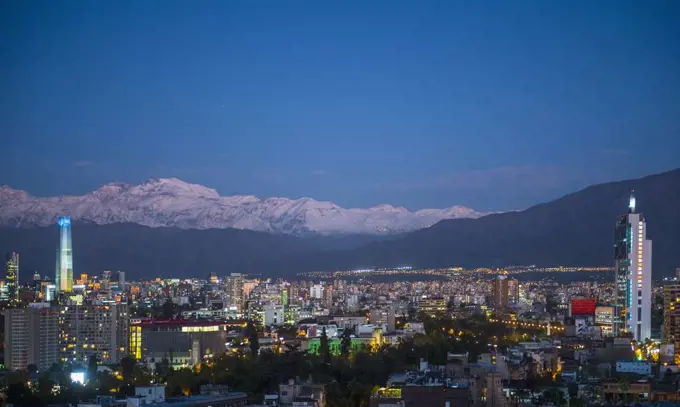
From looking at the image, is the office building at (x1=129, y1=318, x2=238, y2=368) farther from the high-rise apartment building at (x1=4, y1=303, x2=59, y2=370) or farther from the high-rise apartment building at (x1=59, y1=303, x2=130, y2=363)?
the high-rise apartment building at (x1=4, y1=303, x2=59, y2=370)

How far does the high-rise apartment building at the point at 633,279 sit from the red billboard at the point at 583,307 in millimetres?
5635

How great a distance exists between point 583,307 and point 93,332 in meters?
21.3

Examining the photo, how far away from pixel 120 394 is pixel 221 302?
122ft

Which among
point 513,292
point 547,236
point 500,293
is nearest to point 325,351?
point 500,293

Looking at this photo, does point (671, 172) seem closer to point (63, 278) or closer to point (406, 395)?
point (63, 278)

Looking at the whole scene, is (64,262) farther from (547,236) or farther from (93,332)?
(547,236)

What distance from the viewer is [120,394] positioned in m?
21.9

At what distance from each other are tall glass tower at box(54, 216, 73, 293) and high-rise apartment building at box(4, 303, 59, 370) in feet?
63.5

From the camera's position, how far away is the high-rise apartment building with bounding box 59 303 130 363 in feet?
113

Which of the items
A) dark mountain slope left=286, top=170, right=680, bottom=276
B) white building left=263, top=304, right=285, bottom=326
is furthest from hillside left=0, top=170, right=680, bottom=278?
white building left=263, top=304, right=285, bottom=326

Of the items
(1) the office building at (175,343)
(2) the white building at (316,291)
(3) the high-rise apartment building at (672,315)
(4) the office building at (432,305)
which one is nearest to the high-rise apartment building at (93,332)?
(1) the office building at (175,343)

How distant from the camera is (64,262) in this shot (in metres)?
55.9

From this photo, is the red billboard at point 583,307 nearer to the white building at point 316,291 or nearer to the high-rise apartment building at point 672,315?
the high-rise apartment building at point 672,315

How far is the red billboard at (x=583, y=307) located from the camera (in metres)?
49.6
